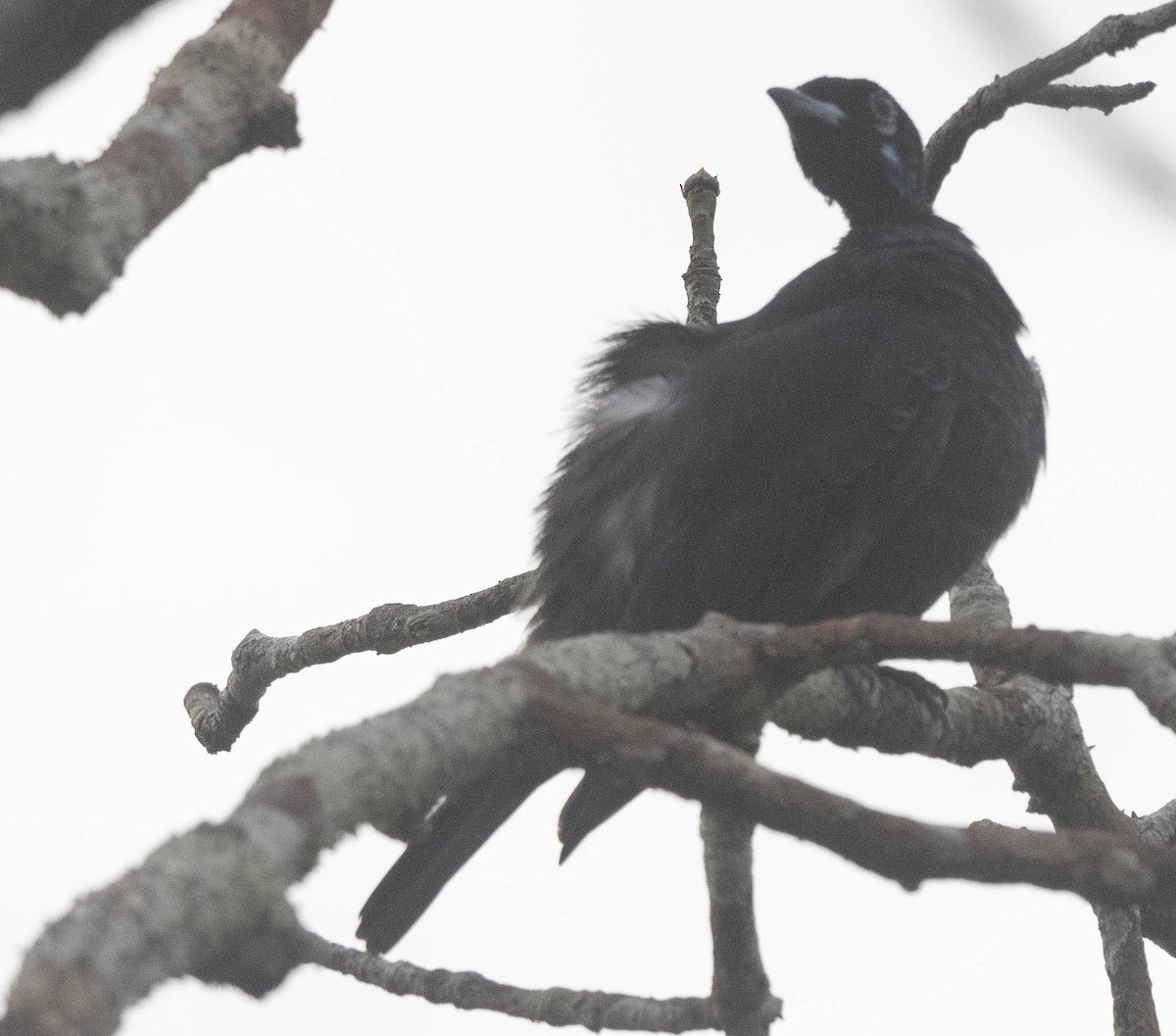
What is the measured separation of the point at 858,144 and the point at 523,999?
8.71 feet

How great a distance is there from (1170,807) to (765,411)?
1271 mm

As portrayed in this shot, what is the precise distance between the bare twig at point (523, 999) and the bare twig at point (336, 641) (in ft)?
4.14

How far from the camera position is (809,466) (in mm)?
3229

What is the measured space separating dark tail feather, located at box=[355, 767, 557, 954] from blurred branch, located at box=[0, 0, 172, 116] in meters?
1.64

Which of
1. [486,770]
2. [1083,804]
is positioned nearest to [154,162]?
[486,770]

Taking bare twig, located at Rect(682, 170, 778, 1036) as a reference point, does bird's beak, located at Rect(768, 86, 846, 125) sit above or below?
above

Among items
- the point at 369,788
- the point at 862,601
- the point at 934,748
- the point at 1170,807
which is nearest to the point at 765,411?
the point at 862,601

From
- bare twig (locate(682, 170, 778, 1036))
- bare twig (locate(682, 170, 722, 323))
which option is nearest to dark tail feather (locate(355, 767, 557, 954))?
bare twig (locate(682, 170, 778, 1036))

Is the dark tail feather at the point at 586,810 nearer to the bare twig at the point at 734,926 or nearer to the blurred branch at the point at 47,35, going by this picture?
the bare twig at the point at 734,926

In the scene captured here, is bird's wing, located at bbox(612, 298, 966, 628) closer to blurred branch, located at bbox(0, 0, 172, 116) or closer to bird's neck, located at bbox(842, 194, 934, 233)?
bird's neck, located at bbox(842, 194, 934, 233)

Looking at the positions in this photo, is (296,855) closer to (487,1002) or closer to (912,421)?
(487,1002)

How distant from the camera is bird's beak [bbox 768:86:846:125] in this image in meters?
4.14

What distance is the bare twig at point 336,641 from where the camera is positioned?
12.3ft

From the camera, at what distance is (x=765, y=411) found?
3.26 meters
